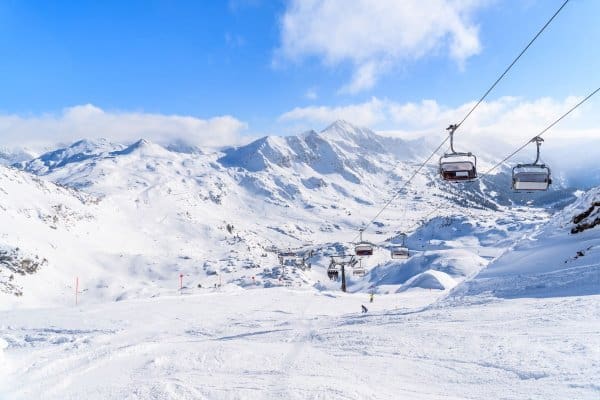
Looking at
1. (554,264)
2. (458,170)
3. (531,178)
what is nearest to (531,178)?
(531,178)

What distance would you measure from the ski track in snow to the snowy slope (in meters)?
2.81

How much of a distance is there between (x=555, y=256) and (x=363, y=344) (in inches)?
675

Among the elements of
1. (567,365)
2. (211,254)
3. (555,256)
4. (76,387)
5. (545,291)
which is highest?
(211,254)

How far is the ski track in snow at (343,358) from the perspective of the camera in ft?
29.0

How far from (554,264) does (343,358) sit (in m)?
16.9

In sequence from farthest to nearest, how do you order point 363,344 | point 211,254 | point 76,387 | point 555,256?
point 211,254
point 555,256
point 363,344
point 76,387

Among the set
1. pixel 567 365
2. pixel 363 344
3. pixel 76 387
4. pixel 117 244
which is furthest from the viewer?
pixel 117 244

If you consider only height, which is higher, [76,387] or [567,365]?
[567,365]

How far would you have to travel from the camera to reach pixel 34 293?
10425cm

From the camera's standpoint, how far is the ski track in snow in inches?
348

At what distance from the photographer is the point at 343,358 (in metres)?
11.5

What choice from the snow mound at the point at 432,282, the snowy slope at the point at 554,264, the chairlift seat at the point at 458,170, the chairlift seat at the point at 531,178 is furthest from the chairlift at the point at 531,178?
the snow mound at the point at 432,282

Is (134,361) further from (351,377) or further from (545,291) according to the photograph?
(545,291)

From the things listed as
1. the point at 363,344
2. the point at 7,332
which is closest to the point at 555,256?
the point at 363,344
